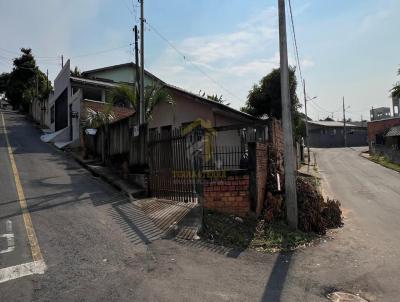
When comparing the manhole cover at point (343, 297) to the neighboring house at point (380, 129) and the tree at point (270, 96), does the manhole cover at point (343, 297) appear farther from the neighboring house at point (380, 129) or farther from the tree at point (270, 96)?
the neighboring house at point (380, 129)

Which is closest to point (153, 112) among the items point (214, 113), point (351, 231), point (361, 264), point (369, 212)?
point (214, 113)

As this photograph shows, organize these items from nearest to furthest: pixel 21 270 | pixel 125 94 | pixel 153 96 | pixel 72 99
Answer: pixel 21 270 → pixel 125 94 → pixel 153 96 → pixel 72 99

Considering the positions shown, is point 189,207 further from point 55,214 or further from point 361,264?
point 361,264

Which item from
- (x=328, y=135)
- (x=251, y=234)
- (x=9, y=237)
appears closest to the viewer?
(x=9, y=237)

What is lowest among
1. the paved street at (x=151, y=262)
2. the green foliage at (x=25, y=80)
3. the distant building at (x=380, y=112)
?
the paved street at (x=151, y=262)

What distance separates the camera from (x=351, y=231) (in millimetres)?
9734

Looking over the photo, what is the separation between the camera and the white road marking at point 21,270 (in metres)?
5.29

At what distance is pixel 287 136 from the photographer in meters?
8.97

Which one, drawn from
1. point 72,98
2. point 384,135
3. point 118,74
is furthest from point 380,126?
point 72,98

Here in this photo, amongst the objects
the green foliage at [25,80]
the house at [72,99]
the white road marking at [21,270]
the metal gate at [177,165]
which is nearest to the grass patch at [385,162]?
the house at [72,99]

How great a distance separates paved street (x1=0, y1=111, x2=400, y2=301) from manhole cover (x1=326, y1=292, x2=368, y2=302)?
16cm

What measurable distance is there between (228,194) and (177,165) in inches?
67.9

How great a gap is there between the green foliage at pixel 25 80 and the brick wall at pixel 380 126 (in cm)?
4515

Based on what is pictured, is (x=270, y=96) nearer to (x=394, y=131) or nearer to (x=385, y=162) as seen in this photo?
(x=385, y=162)
